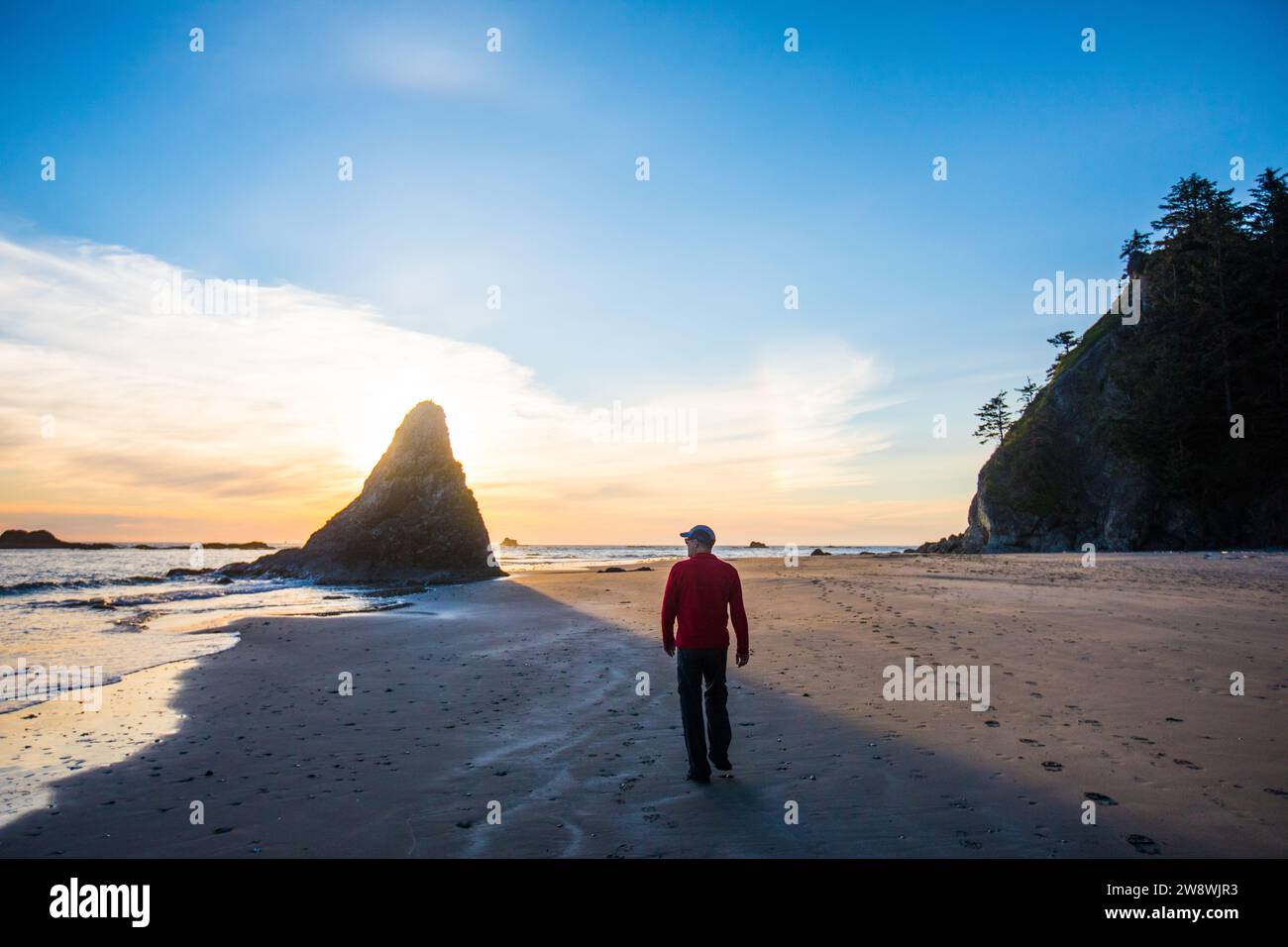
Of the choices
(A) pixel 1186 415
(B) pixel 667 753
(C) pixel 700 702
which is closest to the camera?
(C) pixel 700 702

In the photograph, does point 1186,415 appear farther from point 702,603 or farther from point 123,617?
point 123,617

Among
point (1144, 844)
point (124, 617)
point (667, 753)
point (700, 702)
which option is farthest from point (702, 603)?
point (124, 617)

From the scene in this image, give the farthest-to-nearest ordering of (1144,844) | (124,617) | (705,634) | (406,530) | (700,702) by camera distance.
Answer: (406,530) < (124,617) < (705,634) < (700,702) < (1144,844)

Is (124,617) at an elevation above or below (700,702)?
below

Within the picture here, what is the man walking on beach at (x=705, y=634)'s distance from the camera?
727 cm

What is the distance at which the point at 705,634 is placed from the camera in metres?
7.47

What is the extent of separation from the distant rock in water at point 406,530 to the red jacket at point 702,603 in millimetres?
40341

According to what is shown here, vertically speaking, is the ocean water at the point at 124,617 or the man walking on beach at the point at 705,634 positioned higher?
the man walking on beach at the point at 705,634

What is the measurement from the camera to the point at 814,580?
113 feet

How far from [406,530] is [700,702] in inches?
1767

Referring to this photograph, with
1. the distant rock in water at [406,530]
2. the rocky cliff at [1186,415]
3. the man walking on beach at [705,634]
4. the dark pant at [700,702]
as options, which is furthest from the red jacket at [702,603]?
the rocky cliff at [1186,415]

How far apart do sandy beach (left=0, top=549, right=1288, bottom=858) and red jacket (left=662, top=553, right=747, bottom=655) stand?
1441mm

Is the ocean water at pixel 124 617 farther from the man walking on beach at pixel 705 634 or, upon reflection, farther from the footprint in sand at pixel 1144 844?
the footprint in sand at pixel 1144 844
